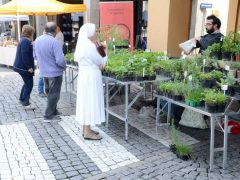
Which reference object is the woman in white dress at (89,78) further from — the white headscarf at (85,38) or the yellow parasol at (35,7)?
the yellow parasol at (35,7)

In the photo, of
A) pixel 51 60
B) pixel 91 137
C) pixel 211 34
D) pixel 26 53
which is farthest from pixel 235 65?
pixel 26 53

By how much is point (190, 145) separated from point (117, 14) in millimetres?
5019

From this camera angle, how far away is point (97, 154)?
16.1ft

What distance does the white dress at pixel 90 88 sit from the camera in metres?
5.11

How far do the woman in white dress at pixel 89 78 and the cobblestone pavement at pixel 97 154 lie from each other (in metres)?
0.44

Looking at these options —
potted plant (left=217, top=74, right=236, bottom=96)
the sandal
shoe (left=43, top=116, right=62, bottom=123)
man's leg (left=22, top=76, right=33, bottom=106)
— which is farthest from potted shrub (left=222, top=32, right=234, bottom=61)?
man's leg (left=22, top=76, right=33, bottom=106)

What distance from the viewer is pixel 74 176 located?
4.29m

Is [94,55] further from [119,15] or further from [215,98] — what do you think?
[119,15]

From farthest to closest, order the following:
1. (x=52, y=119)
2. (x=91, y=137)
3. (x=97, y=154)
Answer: (x=52, y=119) < (x=91, y=137) < (x=97, y=154)

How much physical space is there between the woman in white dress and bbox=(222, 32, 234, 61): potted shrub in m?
1.99

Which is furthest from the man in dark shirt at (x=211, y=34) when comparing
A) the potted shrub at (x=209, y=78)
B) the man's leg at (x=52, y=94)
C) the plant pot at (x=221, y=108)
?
the man's leg at (x=52, y=94)

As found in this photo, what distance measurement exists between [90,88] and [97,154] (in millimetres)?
990

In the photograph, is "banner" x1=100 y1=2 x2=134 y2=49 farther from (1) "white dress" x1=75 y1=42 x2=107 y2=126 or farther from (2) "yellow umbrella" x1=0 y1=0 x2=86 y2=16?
(1) "white dress" x1=75 y1=42 x2=107 y2=126

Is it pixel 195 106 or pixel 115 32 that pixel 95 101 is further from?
pixel 115 32
